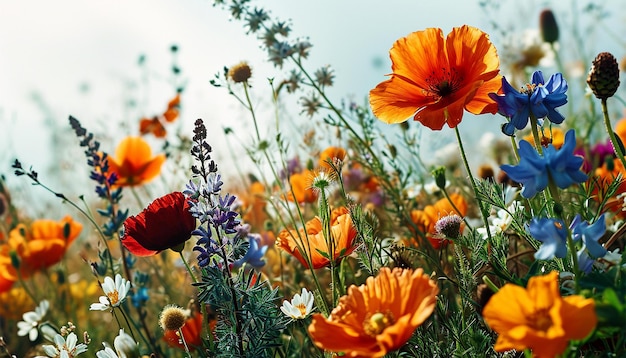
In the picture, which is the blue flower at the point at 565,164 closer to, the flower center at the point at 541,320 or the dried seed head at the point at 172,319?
the flower center at the point at 541,320

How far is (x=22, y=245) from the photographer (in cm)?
206

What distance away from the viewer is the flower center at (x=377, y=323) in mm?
762

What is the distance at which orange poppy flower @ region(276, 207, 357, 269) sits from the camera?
1.04m

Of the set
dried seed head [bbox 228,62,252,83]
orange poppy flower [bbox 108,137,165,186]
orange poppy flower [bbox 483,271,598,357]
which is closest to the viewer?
orange poppy flower [bbox 483,271,598,357]

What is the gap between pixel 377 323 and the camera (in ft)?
2.50

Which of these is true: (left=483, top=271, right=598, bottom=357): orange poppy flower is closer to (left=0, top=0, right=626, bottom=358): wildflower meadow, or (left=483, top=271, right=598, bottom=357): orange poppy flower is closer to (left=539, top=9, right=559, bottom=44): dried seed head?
(left=0, top=0, right=626, bottom=358): wildflower meadow

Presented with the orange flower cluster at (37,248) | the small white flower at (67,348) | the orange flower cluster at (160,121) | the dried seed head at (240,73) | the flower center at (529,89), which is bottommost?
the flower center at (529,89)

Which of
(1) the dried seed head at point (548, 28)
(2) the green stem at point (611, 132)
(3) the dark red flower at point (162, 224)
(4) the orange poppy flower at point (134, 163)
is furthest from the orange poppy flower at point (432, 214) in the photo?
(1) the dried seed head at point (548, 28)

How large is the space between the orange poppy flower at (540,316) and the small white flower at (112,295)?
2.07 ft

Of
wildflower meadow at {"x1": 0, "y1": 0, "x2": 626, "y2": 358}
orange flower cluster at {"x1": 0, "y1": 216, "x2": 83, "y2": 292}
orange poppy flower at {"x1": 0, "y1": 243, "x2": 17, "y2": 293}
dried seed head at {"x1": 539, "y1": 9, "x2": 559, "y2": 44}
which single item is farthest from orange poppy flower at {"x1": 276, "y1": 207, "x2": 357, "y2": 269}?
dried seed head at {"x1": 539, "y1": 9, "x2": 559, "y2": 44}

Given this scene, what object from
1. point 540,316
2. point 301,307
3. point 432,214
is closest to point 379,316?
point 540,316

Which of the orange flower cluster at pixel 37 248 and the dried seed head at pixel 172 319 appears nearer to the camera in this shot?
the dried seed head at pixel 172 319

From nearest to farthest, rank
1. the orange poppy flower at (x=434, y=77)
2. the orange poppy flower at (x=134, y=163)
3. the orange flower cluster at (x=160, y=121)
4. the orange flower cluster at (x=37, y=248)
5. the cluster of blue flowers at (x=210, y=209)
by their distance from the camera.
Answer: the cluster of blue flowers at (x=210, y=209) → the orange poppy flower at (x=434, y=77) → the orange flower cluster at (x=37, y=248) → the orange poppy flower at (x=134, y=163) → the orange flower cluster at (x=160, y=121)

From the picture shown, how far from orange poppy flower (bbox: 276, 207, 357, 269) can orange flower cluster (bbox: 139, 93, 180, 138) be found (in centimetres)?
154
